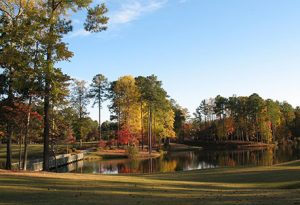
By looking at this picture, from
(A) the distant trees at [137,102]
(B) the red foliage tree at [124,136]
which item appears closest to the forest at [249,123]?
(A) the distant trees at [137,102]

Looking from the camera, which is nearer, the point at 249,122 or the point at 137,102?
the point at 137,102

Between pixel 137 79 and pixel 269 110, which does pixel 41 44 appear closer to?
pixel 137 79

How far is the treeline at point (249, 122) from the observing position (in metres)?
122

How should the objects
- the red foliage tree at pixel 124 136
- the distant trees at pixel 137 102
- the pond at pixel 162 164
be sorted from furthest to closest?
the distant trees at pixel 137 102
the red foliage tree at pixel 124 136
the pond at pixel 162 164

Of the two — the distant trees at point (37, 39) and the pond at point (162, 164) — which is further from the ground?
the distant trees at point (37, 39)

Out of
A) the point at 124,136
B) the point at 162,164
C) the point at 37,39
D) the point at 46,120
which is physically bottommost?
the point at 162,164

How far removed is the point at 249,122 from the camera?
127 m

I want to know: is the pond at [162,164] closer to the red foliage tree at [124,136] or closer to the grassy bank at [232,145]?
the red foliage tree at [124,136]

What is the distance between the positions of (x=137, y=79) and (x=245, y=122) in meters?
53.0

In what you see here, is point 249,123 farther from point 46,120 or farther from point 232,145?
point 46,120

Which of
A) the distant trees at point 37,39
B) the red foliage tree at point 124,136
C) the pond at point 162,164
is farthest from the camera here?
the red foliage tree at point 124,136

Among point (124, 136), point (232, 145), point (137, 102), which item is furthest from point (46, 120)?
point (232, 145)

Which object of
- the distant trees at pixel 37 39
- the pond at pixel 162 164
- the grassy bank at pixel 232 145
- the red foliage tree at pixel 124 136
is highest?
the distant trees at pixel 37 39

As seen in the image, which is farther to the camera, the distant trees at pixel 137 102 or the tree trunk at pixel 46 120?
the distant trees at pixel 137 102
